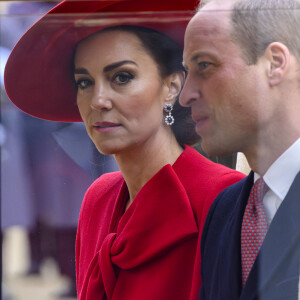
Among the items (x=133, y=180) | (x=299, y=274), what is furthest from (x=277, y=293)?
(x=133, y=180)

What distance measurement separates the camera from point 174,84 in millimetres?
1524

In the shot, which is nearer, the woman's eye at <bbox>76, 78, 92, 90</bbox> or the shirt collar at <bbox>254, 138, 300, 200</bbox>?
the shirt collar at <bbox>254, 138, 300, 200</bbox>

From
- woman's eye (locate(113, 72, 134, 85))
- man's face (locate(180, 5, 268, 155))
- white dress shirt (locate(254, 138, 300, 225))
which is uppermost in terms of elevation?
woman's eye (locate(113, 72, 134, 85))

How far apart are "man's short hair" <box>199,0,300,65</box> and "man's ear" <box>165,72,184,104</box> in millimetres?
200

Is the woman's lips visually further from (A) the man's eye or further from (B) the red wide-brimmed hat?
(A) the man's eye

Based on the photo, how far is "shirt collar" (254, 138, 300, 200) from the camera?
1368 mm

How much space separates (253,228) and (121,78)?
0.60 metres

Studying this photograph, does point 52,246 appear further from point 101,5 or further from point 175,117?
point 101,5

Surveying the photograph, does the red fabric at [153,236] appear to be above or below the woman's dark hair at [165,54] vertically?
below

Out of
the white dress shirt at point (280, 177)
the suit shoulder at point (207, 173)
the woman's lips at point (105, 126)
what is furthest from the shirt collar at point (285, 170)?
the woman's lips at point (105, 126)

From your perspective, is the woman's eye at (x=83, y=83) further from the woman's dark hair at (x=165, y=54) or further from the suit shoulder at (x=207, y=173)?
the suit shoulder at (x=207, y=173)

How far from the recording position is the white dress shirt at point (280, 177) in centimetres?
137

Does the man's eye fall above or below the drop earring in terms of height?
above

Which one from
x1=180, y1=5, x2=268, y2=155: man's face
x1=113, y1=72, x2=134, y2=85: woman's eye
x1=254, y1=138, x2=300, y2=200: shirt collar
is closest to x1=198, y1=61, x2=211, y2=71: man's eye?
x1=180, y1=5, x2=268, y2=155: man's face
